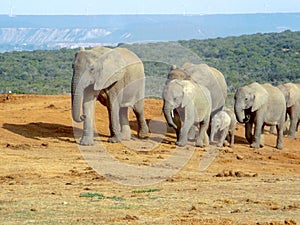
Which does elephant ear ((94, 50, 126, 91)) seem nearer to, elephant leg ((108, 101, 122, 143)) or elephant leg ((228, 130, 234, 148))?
elephant leg ((108, 101, 122, 143))

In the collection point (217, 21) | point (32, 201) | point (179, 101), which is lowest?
point (32, 201)

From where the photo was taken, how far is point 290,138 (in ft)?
75.2

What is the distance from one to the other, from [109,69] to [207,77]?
12.5 feet

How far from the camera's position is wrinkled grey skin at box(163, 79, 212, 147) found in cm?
1741

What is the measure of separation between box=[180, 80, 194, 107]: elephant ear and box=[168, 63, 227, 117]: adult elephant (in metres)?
1.34

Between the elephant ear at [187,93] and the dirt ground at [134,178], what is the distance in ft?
3.57

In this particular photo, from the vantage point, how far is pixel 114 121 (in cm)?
1756

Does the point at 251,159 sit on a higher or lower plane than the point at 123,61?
lower

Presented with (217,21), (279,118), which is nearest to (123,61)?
(279,118)

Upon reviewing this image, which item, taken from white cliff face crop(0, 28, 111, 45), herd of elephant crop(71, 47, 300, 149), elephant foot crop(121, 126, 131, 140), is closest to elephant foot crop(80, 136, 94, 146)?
herd of elephant crop(71, 47, 300, 149)

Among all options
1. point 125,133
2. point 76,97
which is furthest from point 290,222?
point 125,133

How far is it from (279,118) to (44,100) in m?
9.27

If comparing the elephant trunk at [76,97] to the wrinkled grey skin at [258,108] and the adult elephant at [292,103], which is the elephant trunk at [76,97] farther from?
the adult elephant at [292,103]

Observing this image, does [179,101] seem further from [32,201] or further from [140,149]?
[32,201]
